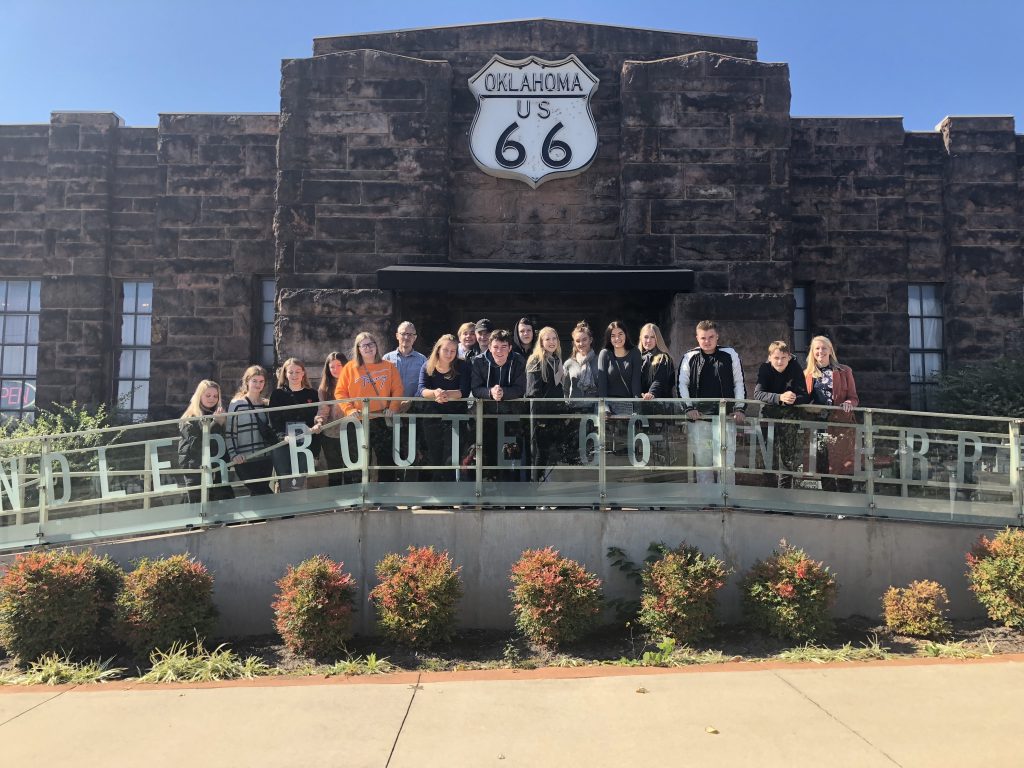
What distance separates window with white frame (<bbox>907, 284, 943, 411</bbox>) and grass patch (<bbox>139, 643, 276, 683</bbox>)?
11276 mm

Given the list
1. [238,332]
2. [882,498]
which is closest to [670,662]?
[882,498]

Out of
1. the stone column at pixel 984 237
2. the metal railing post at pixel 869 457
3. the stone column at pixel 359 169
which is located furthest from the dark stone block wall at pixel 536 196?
the stone column at pixel 984 237

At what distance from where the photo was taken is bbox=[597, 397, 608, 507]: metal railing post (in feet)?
22.8

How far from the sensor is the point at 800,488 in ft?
23.2

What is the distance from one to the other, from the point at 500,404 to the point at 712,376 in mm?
2116

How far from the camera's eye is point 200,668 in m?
5.78

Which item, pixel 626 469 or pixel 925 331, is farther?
pixel 925 331

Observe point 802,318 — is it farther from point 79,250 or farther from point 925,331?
point 79,250

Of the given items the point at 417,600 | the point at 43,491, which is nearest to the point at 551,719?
the point at 417,600

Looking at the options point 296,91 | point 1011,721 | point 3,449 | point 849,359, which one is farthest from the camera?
point 849,359

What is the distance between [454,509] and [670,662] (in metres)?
2.32

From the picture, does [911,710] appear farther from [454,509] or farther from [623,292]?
[623,292]

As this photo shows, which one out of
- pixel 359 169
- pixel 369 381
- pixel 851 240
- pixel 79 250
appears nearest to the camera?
pixel 369 381

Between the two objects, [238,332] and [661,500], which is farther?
[238,332]
